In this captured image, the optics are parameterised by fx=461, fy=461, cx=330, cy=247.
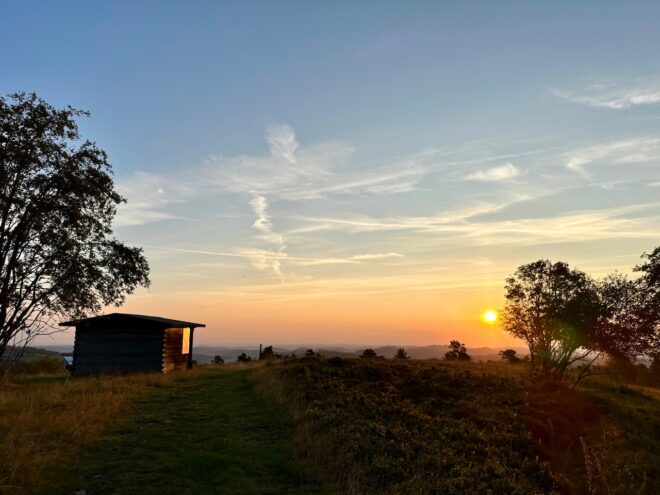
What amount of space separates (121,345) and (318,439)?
2483cm

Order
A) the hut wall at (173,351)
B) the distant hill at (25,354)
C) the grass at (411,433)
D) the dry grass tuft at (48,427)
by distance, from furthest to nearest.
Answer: the hut wall at (173,351), the distant hill at (25,354), the grass at (411,433), the dry grass tuft at (48,427)

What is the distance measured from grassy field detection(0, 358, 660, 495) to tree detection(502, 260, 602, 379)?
511cm

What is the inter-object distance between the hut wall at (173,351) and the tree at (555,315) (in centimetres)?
2482

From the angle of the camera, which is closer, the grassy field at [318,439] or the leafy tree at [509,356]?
the grassy field at [318,439]

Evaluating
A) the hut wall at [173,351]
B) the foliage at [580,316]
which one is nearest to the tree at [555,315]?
the foliage at [580,316]

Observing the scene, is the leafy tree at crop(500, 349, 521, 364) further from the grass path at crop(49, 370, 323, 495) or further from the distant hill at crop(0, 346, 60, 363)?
the distant hill at crop(0, 346, 60, 363)

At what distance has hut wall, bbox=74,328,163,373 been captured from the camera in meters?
32.0

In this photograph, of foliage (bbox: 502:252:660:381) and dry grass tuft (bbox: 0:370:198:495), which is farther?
foliage (bbox: 502:252:660:381)

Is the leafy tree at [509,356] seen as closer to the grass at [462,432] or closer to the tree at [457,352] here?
the tree at [457,352]

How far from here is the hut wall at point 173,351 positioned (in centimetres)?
3328

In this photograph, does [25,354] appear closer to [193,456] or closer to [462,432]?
[193,456]

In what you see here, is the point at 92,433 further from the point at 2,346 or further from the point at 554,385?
the point at 554,385

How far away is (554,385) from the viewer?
2903 centimetres

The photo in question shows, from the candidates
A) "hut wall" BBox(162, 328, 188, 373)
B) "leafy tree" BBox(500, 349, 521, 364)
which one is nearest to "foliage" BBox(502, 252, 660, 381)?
"leafy tree" BBox(500, 349, 521, 364)
